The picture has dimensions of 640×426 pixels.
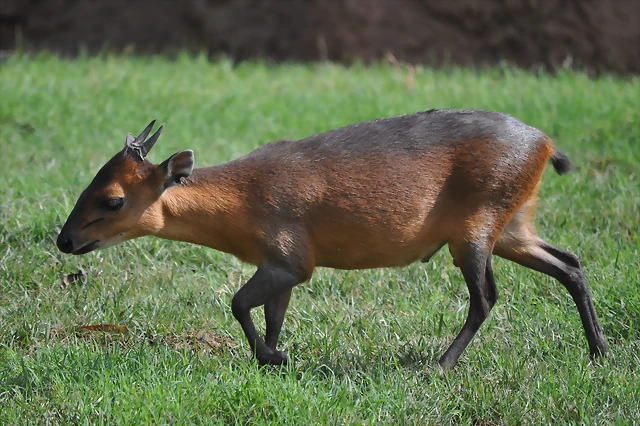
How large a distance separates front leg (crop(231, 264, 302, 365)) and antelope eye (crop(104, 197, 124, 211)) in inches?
25.6

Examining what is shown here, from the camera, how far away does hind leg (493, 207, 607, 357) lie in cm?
488

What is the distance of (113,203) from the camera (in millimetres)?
4406

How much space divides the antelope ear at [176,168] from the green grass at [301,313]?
2.64 ft

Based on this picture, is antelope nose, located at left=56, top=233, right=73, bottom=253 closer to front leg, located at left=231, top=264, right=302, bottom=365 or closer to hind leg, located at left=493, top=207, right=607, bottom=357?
front leg, located at left=231, top=264, right=302, bottom=365

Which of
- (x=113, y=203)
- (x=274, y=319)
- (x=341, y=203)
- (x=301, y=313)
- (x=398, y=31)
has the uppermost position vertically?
(x=113, y=203)

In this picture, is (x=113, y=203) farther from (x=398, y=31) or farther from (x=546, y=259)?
(x=398, y=31)

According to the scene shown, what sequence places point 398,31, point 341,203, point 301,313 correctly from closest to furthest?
point 341,203, point 301,313, point 398,31

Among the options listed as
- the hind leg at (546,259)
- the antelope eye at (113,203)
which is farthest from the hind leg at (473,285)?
the antelope eye at (113,203)

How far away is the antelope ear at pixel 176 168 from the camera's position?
14.5ft

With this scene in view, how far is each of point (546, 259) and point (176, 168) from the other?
1897 millimetres

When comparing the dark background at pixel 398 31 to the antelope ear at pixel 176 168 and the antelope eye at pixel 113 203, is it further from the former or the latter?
the antelope eye at pixel 113 203

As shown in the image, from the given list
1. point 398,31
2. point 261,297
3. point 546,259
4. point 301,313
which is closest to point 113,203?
point 261,297

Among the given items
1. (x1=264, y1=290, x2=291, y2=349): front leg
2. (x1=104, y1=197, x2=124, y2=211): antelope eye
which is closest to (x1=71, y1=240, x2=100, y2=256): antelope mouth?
(x1=104, y1=197, x2=124, y2=211): antelope eye

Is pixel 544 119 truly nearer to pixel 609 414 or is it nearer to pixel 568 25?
pixel 568 25
